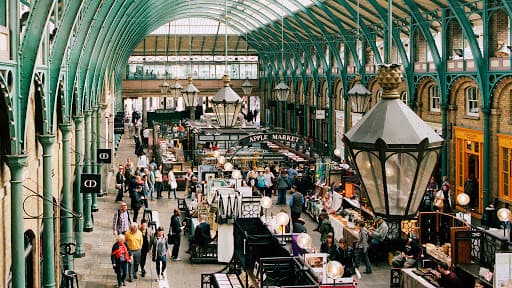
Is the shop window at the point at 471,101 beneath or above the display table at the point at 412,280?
above

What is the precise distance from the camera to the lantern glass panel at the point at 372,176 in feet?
13.5

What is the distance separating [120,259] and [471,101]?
1386 cm

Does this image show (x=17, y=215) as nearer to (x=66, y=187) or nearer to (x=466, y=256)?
(x=66, y=187)

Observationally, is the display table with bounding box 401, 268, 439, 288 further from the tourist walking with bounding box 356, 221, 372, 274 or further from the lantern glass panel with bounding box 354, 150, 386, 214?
the lantern glass panel with bounding box 354, 150, 386, 214

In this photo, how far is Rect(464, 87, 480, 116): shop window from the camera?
78.4ft

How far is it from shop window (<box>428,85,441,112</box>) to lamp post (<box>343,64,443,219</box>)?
2335 cm

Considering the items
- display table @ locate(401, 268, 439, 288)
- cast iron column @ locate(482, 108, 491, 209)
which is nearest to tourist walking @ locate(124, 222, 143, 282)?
display table @ locate(401, 268, 439, 288)

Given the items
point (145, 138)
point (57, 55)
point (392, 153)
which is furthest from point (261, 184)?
point (145, 138)

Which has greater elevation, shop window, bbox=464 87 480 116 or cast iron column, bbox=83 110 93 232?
shop window, bbox=464 87 480 116

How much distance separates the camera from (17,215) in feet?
30.6

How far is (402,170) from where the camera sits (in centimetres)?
409

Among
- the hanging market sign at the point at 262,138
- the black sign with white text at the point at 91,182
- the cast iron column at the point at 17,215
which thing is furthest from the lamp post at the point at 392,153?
the hanging market sign at the point at 262,138

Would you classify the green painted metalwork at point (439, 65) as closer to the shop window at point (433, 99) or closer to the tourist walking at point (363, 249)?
the shop window at point (433, 99)

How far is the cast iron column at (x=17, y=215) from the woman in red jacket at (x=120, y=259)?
20.0 ft
